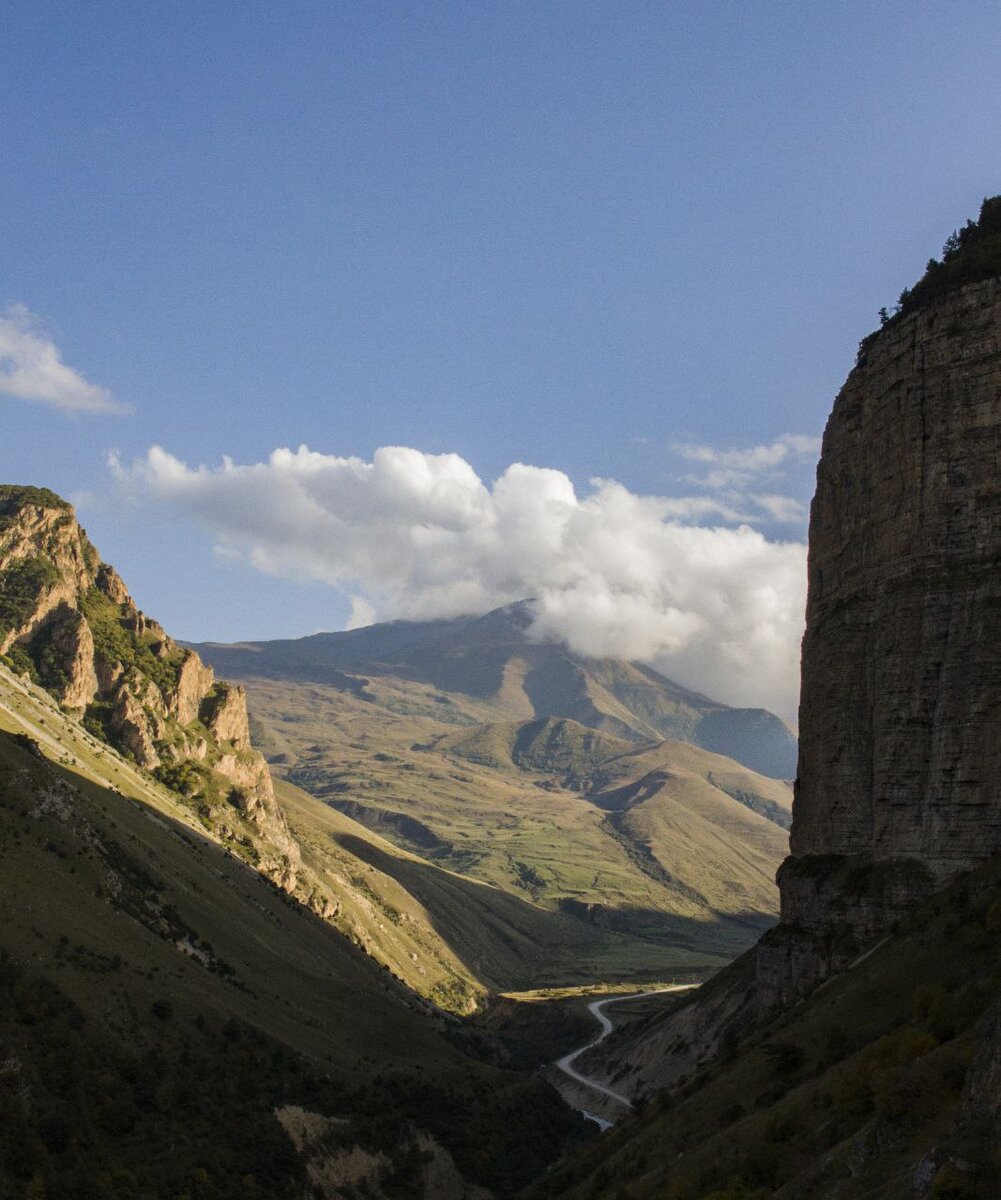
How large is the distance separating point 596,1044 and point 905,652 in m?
97.4

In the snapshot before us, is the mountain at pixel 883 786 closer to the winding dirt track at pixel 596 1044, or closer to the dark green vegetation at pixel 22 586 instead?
the winding dirt track at pixel 596 1044

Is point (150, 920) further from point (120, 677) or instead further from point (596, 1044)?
Result: point (120, 677)

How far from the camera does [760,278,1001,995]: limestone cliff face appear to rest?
54438mm

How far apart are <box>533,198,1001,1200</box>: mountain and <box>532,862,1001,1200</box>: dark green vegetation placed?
0.54 ft

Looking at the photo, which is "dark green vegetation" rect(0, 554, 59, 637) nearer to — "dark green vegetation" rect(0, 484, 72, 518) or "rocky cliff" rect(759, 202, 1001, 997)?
"dark green vegetation" rect(0, 484, 72, 518)

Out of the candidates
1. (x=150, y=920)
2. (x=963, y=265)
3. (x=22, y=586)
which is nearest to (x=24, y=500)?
(x=22, y=586)

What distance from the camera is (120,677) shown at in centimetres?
17100

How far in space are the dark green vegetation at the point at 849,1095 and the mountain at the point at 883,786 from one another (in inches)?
6.5

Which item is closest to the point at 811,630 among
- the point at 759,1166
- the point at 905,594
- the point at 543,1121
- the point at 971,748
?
the point at 905,594

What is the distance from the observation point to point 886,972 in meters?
48.7

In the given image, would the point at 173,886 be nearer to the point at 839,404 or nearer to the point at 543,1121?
the point at 543,1121

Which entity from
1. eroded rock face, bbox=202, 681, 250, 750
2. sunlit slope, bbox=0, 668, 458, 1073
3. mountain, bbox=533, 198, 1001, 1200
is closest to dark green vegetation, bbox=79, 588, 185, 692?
eroded rock face, bbox=202, 681, 250, 750

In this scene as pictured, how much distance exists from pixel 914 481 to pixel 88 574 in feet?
549

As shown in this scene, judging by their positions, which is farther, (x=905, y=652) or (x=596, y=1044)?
(x=596, y=1044)
